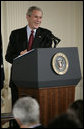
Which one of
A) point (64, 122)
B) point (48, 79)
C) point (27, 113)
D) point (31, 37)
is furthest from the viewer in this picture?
point (31, 37)

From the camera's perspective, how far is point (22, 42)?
3791 mm

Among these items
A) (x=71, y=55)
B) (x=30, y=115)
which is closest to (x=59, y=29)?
(x=71, y=55)

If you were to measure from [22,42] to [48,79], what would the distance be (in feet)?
3.23

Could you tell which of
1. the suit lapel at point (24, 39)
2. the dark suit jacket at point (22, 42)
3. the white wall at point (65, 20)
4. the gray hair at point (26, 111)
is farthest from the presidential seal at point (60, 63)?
the white wall at point (65, 20)

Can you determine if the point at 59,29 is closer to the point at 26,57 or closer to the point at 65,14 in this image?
the point at 65,14

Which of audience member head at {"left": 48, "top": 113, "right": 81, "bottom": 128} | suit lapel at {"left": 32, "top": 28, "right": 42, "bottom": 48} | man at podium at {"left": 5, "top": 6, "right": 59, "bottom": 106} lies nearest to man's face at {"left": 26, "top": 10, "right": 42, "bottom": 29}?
man at podium at {"left": 5, "top": 6, "right": 59, "bottom": 106}

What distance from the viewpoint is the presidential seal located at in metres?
3.00

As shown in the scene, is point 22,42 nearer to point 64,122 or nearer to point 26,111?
point 26,111

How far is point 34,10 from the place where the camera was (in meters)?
3.65

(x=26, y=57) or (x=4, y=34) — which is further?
(x=4, y=34)

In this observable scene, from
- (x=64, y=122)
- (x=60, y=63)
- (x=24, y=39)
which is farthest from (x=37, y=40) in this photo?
(x=64, y=122)

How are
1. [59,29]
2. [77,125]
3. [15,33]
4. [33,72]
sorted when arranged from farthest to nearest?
1. [59,29]
2. [15,33]
3. [33,72]
4. [77,125]

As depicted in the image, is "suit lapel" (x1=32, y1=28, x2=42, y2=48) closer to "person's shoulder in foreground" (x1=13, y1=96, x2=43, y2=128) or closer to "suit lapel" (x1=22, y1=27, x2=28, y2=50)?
"suit lapel" (x1=22, y1=27, x2=28, y2=50)

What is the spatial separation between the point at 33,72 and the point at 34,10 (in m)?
1.00
